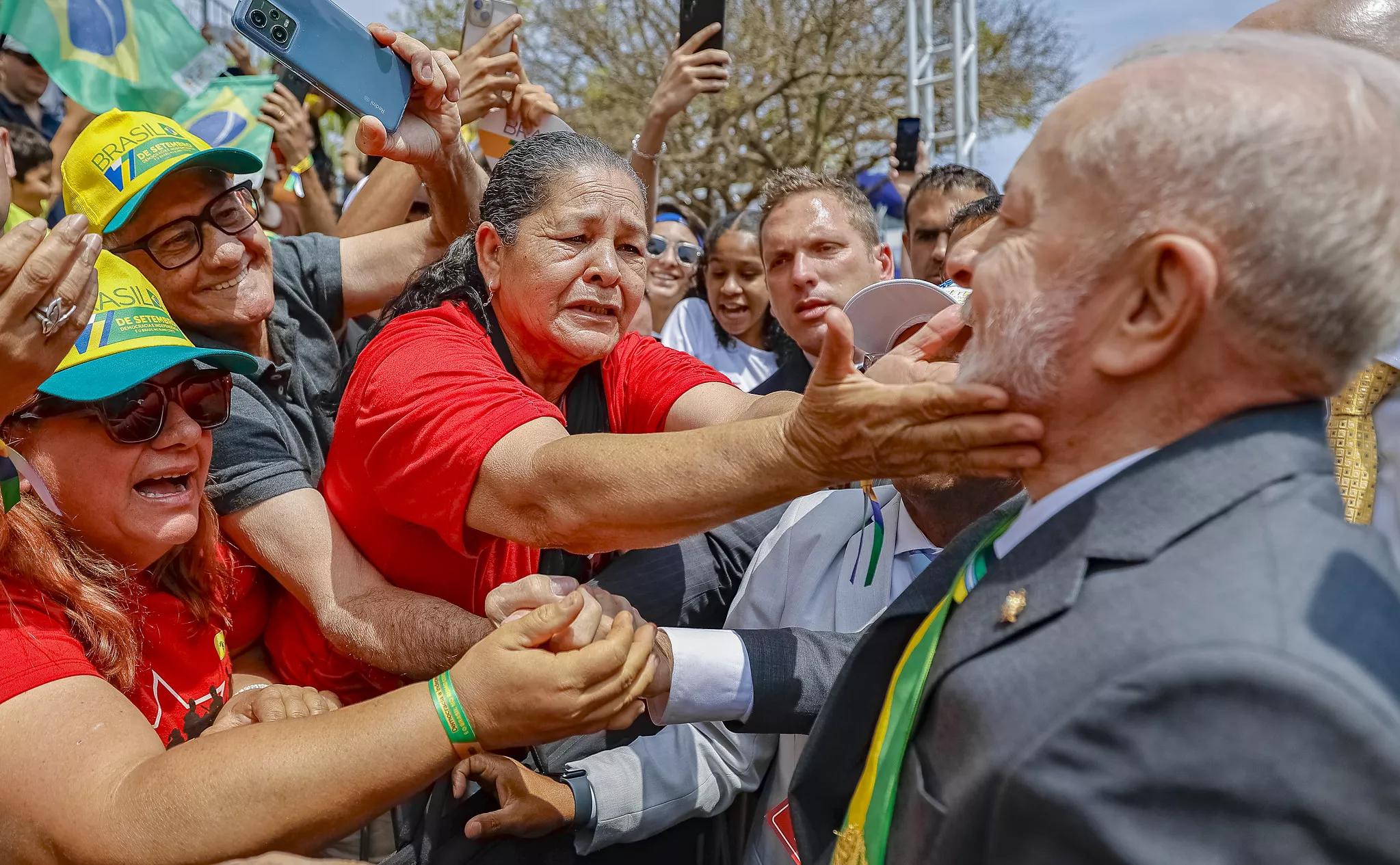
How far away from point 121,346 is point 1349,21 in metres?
2.51

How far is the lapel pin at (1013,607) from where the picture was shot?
1295mm

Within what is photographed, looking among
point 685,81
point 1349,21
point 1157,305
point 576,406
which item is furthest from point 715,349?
point 1157,305

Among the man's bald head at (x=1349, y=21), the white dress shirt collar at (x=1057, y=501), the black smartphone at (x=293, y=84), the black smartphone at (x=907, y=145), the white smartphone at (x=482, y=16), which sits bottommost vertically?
the white dress shirt collar at (x=1057, y=501)

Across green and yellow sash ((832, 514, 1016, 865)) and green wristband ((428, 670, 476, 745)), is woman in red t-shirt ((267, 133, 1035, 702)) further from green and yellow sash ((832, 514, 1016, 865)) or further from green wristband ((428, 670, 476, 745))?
green wristband ((428, 670, 476, 745))

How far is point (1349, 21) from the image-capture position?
2.11m

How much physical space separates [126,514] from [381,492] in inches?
19.9

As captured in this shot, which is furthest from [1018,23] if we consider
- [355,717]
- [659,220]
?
[355,717]

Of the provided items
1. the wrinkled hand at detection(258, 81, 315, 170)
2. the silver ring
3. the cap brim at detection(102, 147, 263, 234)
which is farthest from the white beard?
the wrinkled hand at detection(258, 81, 315, 170)

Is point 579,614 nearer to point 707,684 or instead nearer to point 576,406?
point 707,684

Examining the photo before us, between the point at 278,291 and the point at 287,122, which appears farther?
the point at 287,122

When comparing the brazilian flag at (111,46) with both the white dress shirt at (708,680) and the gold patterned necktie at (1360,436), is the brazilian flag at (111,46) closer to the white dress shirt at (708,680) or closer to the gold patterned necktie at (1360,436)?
the white dress shirt at (708,680)

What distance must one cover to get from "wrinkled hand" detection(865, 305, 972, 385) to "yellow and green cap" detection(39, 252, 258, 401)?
1370 mm

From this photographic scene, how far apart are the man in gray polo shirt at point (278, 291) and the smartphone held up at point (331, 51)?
56 mm

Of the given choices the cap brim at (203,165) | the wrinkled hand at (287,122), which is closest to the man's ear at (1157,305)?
the cap brim at (203,165)
